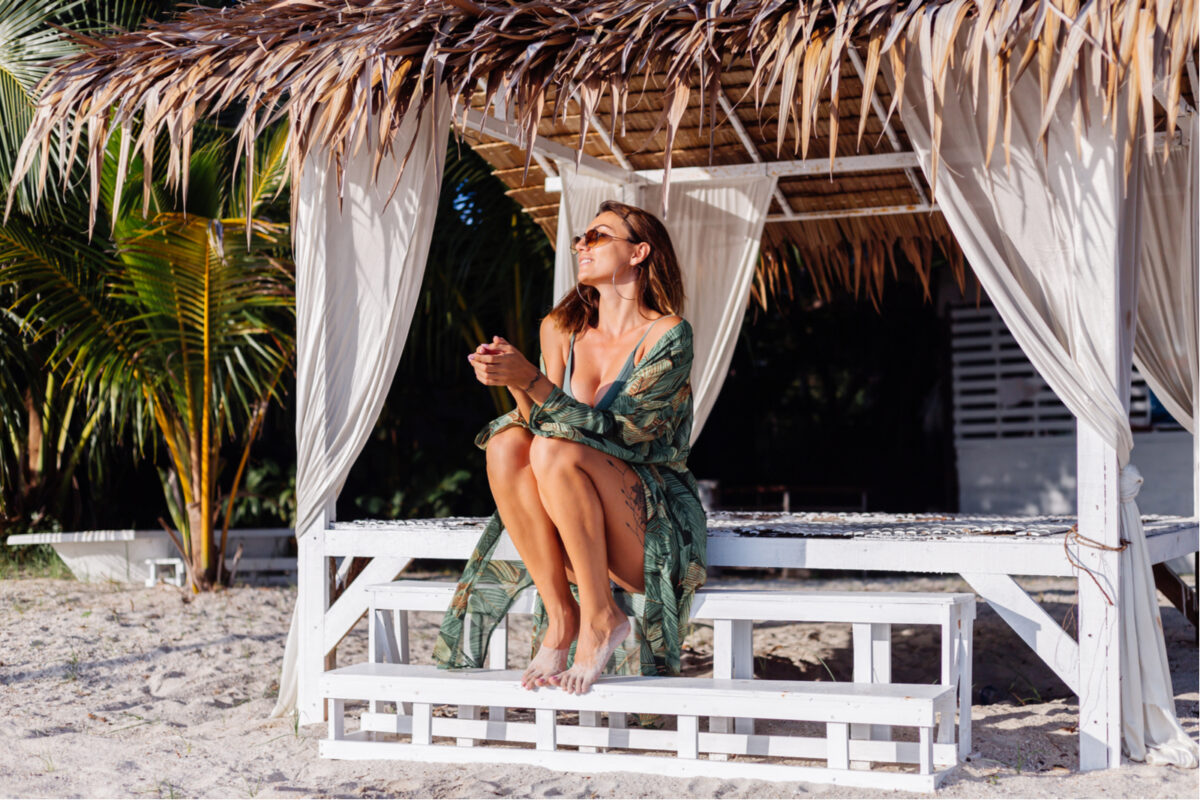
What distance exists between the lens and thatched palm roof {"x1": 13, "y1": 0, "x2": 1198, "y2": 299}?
296 centimetres

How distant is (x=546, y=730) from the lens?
3205 millimetres

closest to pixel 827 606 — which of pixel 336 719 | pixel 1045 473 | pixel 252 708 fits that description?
pixel 336 719

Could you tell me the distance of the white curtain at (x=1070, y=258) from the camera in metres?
3.22

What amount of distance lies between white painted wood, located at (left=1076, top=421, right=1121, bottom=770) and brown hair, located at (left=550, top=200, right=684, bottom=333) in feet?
3.75

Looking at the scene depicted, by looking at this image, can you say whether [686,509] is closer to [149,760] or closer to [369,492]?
[149,760]

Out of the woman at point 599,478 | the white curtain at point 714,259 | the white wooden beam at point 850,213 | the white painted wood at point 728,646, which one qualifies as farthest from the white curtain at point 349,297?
the white wooden beam at point 850,213

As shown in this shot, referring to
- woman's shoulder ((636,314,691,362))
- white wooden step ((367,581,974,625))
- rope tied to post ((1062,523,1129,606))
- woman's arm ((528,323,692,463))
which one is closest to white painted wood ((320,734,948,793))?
white wooden step ((367,581,974,625))

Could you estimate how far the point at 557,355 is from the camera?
3.66 m

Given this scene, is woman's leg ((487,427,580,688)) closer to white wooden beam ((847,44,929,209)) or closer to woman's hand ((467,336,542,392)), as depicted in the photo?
woman's hand ((467,336,542,392))

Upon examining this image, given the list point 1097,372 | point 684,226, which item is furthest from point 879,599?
point 684,226

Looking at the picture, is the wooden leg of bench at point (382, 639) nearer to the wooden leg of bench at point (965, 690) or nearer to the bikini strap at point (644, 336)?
the bikini strap at point (644, 336)

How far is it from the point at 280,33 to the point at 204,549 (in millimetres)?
3084

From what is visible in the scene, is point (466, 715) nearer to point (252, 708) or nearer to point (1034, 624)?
point (252, 708)

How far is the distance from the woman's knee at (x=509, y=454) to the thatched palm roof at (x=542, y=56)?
2.50ft
